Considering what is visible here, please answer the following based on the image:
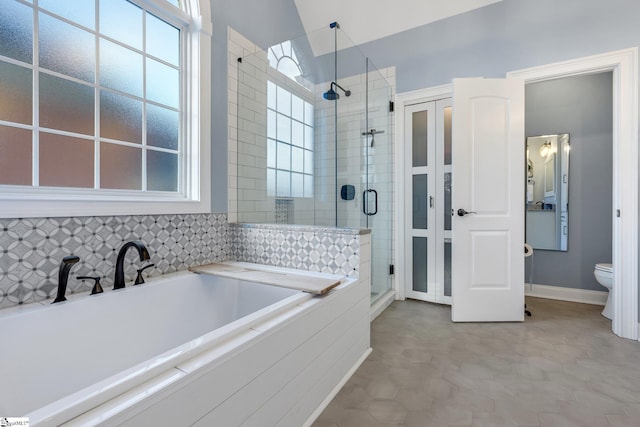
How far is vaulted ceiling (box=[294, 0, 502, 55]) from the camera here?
284 centimetres

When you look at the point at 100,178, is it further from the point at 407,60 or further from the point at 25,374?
the point at 407,60

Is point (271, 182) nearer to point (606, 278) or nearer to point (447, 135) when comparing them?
point (447, 135)

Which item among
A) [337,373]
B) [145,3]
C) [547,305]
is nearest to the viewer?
[337,373]

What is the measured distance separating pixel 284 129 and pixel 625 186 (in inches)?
109

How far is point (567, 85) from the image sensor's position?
3.19m

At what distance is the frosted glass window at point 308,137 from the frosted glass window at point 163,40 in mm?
1220

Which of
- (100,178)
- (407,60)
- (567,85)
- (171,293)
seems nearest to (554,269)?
(567,85)

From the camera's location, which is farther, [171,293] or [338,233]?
[338,233]

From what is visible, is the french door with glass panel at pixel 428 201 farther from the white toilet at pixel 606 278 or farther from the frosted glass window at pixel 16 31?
the frosted glass window at pixel 16 31

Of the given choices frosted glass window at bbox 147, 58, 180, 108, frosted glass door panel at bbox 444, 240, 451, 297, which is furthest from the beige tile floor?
frosted glass window at bbox 147, 58, 180, 108

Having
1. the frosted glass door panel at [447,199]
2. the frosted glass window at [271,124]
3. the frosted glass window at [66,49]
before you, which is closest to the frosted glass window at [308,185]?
the frosted glass window at [271,124]

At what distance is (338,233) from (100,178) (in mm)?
1448

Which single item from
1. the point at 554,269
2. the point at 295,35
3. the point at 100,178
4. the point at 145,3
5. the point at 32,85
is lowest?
the point at 554,269

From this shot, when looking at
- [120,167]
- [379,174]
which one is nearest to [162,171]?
[120,167]
